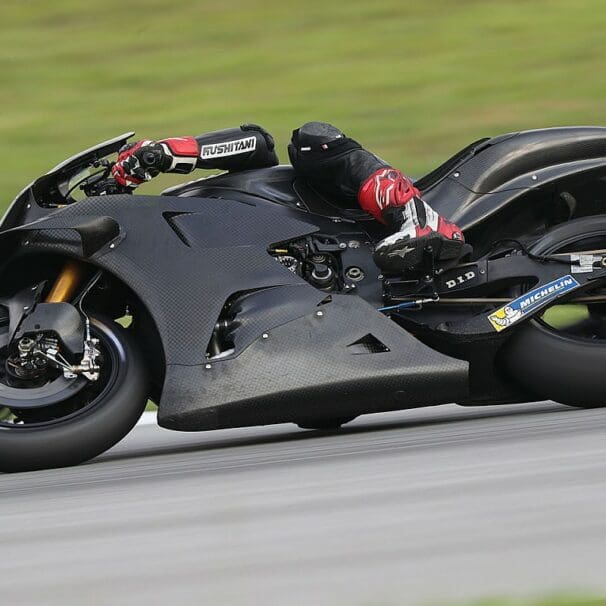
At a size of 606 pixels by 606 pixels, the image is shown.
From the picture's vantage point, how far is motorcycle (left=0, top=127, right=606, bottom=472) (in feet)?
17.4

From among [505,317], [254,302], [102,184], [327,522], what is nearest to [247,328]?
[254,302]

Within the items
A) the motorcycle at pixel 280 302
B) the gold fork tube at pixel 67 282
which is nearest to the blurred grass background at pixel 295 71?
the motorcycle at pixel 280 302

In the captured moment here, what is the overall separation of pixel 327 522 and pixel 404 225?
2040 millimetres

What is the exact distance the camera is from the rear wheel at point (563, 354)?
18.3 feet

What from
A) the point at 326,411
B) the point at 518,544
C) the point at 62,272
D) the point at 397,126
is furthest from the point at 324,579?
the point at 397,126

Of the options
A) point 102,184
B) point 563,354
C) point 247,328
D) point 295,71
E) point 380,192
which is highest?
point 295,71

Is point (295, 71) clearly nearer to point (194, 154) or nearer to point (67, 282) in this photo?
point (194, 154)

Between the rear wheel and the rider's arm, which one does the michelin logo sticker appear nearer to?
the rear wheel

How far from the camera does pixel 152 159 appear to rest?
5.52 metres

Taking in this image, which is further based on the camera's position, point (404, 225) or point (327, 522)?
point (404, 225)

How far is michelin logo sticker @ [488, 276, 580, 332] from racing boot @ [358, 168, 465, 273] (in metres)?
0.29

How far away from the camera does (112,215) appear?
5.49 meters

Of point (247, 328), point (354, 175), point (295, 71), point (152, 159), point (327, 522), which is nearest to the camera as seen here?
point (327, 522)

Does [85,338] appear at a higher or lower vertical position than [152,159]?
lower
